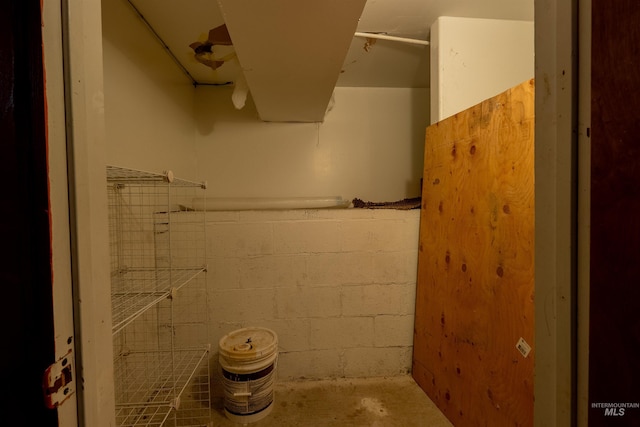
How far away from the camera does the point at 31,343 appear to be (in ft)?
1.35

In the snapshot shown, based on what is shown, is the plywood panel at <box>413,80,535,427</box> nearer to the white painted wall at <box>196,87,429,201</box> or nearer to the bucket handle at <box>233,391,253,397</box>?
the white painted wall at <box>196,87,429,201</box>

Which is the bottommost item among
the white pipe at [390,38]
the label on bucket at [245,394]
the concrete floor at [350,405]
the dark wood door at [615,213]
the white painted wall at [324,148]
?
the concrete floor at [350,405]

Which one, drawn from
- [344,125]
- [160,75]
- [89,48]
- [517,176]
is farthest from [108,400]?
[344,125]

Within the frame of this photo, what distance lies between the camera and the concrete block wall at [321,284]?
A: 1942 mm

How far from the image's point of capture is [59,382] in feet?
1.43

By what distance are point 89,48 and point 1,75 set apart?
0.49 ft

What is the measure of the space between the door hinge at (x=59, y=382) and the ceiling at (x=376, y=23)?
177cm

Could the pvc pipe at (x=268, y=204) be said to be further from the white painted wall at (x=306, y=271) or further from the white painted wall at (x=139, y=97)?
→ the white painted wall at (x=139, y=97)

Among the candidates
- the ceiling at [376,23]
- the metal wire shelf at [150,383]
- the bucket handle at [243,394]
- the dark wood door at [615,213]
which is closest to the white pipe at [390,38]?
the ceiling at [376,23]

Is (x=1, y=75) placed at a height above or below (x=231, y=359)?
above

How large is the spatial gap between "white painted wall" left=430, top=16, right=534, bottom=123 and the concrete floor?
1.78 metres

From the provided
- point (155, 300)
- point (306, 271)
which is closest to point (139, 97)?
point (155, 300)

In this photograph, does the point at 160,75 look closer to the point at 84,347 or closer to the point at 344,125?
the point at 344,125

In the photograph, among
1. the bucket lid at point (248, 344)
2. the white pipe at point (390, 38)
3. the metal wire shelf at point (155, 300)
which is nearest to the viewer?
the metal wire shelf at point (155, 300)
